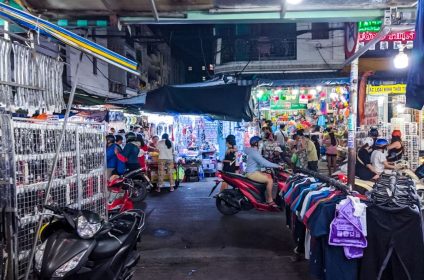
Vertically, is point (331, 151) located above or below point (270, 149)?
below

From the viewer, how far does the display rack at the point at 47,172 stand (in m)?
3.92

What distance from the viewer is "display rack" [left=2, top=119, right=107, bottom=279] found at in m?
3.92

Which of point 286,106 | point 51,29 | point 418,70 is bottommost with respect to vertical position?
point 418,70

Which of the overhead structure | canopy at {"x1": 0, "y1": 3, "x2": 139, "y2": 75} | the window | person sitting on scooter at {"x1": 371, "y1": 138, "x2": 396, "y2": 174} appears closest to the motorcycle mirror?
canopy at {"x1": 0, "y1": 3, "x2": 139, "y2": 75}

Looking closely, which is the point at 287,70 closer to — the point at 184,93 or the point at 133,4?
the point at 184,93

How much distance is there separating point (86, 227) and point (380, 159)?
7.31 m

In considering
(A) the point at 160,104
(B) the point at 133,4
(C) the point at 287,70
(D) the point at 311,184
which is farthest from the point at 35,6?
(C) the point at 287,70

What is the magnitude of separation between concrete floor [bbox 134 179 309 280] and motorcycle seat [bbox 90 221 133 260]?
4.80ft

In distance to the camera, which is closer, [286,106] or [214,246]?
[214,246]

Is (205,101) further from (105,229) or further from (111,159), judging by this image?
(105,229)

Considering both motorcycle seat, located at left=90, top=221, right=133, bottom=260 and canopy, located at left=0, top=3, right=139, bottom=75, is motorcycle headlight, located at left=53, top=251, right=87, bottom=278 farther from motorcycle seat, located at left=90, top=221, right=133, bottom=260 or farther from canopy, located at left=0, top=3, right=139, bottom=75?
canopy, located at left=0, top=3, right=139, bottom=75

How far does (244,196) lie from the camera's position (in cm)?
831

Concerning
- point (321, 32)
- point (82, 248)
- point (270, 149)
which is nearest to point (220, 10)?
point (82, 248)

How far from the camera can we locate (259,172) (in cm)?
838
